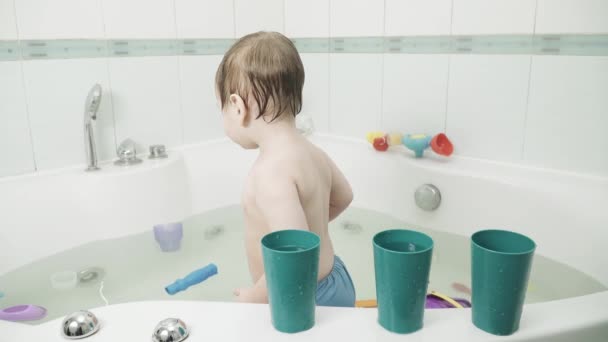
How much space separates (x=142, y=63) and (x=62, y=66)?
275 millimetres

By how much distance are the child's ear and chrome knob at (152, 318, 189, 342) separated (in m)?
0.41

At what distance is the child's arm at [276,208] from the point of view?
834 mm

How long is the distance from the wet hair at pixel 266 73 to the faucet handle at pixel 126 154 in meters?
0.84

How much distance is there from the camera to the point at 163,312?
691 millimetres

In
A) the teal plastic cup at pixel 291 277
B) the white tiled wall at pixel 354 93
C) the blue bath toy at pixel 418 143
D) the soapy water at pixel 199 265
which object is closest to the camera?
the teal plastic cup at pixel 291 277

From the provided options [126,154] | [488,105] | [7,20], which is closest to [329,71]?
[488,105]

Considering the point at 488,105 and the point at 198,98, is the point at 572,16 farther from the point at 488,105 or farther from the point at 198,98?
the point at 198,98

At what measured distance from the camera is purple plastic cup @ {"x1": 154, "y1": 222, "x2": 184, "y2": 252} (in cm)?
161

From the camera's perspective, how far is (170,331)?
2.05ft

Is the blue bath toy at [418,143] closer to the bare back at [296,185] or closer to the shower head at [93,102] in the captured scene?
the bare back at [296,185]

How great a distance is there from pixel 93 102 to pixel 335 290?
3.15 feet

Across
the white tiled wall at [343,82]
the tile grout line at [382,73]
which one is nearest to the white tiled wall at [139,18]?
the white tiled wall at [343,82]

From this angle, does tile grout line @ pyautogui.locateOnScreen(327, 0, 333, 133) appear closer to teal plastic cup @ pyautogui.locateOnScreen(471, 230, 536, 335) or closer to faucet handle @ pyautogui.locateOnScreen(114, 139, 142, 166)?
faucet handle @ pyautogui.locateOnScreen(114, 139, 142, 166)

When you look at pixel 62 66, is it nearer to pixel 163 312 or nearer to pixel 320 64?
pixel 320 64
